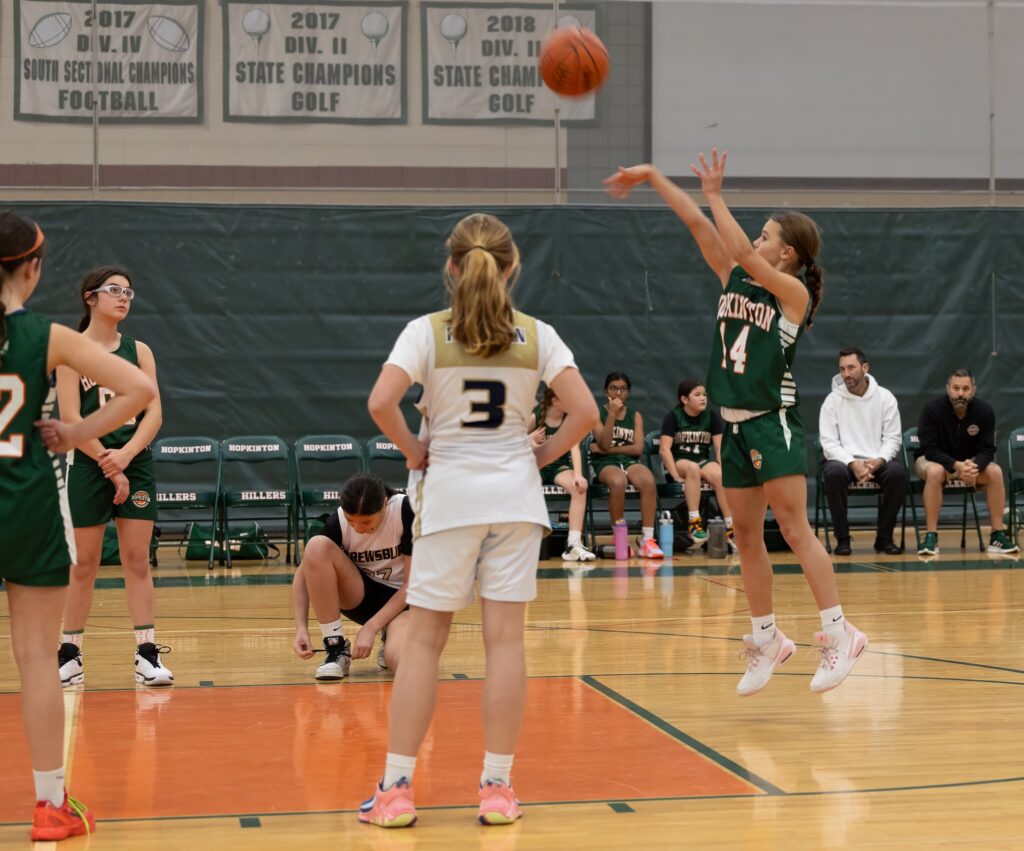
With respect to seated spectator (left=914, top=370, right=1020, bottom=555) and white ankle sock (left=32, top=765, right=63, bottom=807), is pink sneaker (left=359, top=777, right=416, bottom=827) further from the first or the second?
seated spectator (left=914, top=370, right=1020, bottom=555)

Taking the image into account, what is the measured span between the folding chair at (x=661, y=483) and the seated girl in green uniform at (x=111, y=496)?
6433 mm

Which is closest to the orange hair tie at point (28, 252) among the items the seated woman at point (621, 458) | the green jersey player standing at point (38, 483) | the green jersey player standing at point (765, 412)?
the green jersey player standing at point (38, 483)

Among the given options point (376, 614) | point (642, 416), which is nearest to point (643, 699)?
point (376, 614)

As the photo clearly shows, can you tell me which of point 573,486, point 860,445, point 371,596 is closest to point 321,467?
point 573,486

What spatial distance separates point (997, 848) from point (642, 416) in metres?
9.61

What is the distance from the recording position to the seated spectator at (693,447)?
12.0 meters

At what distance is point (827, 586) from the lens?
18.2ft

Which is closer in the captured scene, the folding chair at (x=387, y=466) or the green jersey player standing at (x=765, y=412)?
the green jersey player standing at (x=765, y=412)

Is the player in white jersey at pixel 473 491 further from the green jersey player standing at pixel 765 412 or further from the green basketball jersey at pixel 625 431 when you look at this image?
the green basketball jersey at pixel 625 431

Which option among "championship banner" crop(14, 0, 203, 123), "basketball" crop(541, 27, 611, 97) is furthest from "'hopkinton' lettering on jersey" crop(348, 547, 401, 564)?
"championship banner" crop(14, 0, 203, 123)

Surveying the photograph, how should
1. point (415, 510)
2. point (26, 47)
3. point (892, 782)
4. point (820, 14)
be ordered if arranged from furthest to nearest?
point (820, 14) → point (26, 47) → point (892, 782) → point (415, 510)

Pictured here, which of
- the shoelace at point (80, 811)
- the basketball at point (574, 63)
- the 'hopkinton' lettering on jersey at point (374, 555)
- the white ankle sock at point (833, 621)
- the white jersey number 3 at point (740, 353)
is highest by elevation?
the basketball at point (574, 63)

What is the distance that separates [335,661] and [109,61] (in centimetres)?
827

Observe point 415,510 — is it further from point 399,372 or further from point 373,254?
point 373,254
